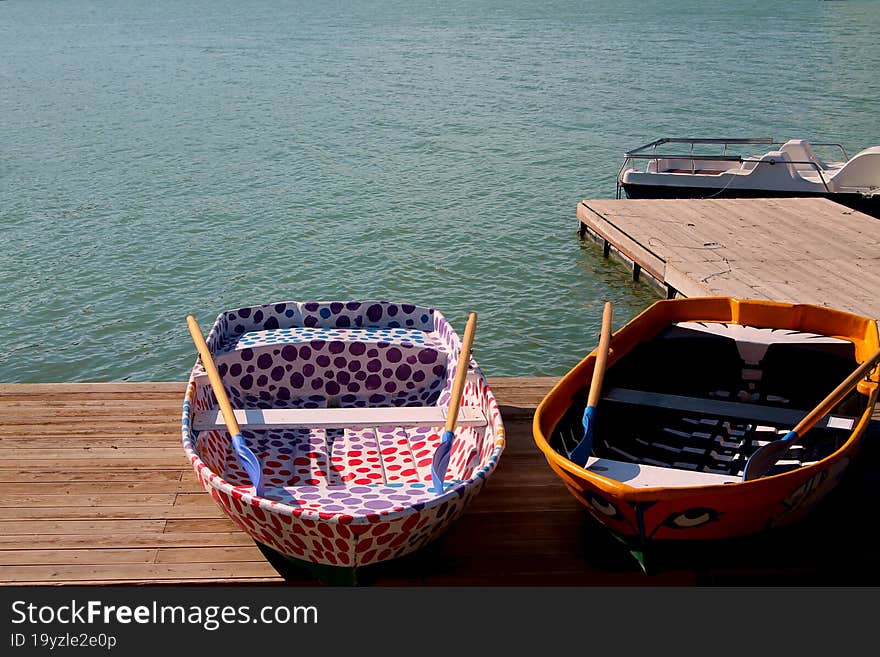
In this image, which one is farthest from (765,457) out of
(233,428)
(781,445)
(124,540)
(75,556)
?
(75,556)

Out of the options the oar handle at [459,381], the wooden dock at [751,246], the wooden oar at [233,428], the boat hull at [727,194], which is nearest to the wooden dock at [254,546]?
the wooden oar at [233,428]

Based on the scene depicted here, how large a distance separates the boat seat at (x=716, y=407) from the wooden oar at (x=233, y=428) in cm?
191

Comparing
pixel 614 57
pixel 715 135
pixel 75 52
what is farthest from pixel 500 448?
pixel 75 52

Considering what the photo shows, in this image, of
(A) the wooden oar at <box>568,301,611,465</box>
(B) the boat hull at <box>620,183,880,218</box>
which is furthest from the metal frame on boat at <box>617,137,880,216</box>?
(A) the wooden oar at <box>568,301,611,465</box>

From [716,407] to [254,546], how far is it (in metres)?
2.50

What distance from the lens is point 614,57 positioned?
35188 millimetres

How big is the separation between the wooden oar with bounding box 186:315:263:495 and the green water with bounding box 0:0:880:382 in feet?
16.6

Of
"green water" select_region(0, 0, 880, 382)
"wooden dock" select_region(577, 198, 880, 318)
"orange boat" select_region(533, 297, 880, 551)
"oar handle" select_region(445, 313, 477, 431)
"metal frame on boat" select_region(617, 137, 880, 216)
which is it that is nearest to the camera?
"orange boat" select_region(533, 297, 880, 551)

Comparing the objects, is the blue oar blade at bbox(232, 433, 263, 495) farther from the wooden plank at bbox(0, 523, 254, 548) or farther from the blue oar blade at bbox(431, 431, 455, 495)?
the blue oar blade at bbox(431, 431, 455, 495)

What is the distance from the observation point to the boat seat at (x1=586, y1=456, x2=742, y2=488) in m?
4.33

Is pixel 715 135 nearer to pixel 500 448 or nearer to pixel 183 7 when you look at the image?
Answer: pixel 500 448

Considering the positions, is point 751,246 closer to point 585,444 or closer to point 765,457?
point 765,457

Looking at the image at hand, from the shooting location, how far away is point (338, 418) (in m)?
5.08

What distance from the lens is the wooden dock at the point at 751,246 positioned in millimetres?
9344
